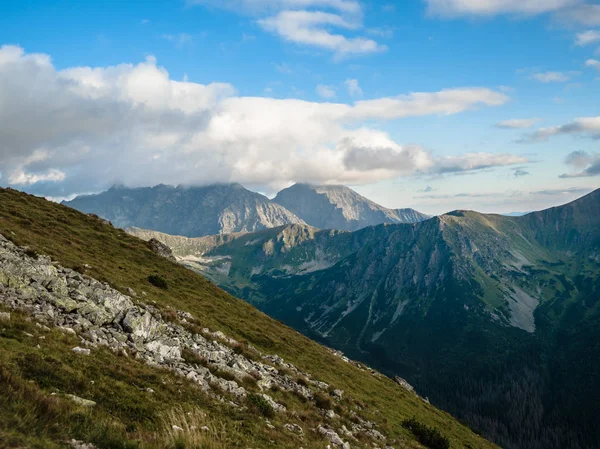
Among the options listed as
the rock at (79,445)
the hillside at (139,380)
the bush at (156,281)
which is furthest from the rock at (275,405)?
the bush at (156,281)

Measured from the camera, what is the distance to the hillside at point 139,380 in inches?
417

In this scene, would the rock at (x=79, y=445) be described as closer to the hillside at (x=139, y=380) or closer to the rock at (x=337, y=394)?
the hillside at (x=139, y=380)

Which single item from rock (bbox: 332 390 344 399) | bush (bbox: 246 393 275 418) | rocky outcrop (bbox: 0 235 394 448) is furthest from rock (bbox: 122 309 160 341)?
rock (bbox: 332 390 344 399)

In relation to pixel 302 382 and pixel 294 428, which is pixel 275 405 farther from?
pixel 302 382

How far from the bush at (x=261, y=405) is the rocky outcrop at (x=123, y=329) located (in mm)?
571

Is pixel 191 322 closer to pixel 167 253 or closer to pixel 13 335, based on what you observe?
pixel 13 335

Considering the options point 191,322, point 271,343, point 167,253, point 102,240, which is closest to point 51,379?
point 191,322

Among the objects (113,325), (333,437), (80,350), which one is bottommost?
(333,437)

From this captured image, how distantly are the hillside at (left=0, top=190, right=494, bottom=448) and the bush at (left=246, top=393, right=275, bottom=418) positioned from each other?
8cm

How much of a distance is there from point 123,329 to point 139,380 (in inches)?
312

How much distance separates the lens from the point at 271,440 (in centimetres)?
1590

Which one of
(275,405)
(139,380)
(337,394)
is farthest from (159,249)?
(139,380)

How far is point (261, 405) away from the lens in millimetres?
20391

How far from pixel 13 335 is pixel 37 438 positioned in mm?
10130
